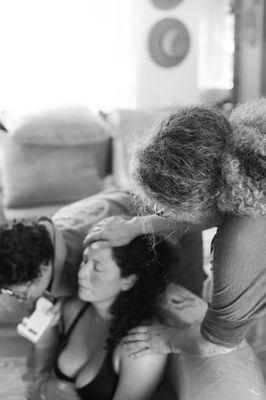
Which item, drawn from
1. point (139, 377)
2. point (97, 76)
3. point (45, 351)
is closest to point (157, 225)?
point (139, 377)

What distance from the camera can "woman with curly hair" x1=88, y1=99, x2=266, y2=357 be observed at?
36.1 inches

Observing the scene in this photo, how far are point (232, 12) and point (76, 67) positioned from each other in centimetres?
144

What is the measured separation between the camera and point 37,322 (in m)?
1.50

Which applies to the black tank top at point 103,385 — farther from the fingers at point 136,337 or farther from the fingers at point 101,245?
the fingers at point 101,245

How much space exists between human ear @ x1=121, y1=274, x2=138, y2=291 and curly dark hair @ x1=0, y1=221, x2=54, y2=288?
0.22 meters

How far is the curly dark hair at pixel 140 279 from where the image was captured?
1388 millimetres

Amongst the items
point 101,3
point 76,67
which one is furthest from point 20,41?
point 101,3

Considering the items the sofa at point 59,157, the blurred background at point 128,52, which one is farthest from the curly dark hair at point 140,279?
the blurred background at point 128,52

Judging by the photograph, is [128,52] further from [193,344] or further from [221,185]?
[221,185]

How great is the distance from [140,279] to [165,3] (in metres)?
3.31

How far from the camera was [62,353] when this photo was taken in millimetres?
1518

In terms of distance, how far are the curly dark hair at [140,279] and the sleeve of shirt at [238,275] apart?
1.14ft

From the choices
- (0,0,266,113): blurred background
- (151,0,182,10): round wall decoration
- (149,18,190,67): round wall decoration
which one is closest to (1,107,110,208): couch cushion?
(0,0,266,113): blurred background

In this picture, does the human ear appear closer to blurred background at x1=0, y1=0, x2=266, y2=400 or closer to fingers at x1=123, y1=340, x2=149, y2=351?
fingers at x1=123, y1=340, x2=149, y2=351
